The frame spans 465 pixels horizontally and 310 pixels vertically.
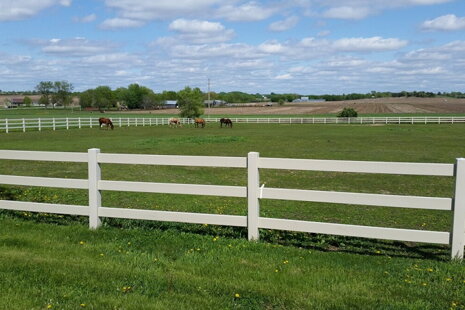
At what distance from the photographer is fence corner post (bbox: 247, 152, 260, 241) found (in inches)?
249

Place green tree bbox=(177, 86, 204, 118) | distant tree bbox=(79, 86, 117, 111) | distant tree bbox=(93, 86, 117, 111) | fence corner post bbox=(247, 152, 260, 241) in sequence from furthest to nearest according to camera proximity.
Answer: distant tree bbox=(79, 86, 117, 111)
distant tree bbox=(93, 86, 117, 111)
green tree bbox=(177, 86, 204, 118)
fence corner post bbox=(247, 152, 260, 241)

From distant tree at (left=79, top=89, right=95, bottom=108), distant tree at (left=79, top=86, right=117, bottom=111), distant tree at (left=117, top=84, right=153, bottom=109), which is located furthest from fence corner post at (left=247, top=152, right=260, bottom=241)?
distant tree at (left=117, top=84, right=153, bottom=109)

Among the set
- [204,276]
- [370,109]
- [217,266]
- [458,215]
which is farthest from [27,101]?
[458,215]

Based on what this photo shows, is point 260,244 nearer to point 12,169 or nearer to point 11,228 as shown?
point 11,228

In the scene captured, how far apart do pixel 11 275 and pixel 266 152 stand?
18.2 m

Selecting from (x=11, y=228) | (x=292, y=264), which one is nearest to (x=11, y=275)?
(x=11, y=228)

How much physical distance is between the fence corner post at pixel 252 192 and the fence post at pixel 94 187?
2458 millimetres

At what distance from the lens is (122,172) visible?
50.4ft

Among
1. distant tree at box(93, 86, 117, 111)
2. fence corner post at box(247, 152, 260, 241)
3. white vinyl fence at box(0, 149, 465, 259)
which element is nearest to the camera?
white vinyl fence at box(0, 149, 465, 259)

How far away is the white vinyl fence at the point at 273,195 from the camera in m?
5.73

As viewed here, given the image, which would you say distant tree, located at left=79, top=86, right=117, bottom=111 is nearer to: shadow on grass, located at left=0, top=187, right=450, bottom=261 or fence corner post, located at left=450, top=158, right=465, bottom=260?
shadow on grass, located at left=0, top=187, right=450, bottom=261

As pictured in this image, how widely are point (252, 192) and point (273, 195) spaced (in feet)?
0.99

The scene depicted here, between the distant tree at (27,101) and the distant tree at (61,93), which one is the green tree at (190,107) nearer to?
the distant tree at (61,93)

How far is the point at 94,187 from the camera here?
7062mm
